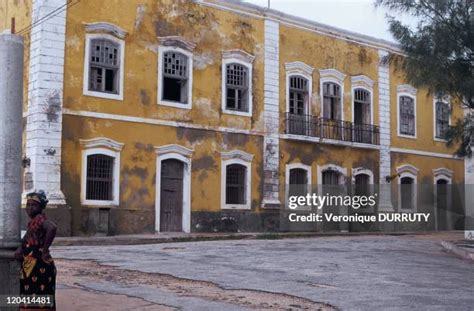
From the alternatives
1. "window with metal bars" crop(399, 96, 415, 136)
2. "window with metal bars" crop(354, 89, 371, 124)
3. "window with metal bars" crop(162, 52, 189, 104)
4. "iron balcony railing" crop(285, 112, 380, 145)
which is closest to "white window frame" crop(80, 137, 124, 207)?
"window with metal bars" crop(162, 52, 189, 104)

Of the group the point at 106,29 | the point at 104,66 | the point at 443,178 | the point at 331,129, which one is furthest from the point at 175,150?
the point at 443,178

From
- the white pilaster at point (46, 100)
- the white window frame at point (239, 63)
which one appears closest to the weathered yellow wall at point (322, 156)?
the white window frame at point (239, 63)

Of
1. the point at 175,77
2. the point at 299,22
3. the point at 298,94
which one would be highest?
the point at 299,22

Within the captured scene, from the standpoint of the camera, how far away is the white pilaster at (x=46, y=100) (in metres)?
→ 17.8

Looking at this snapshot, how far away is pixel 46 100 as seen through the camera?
59.0 ft

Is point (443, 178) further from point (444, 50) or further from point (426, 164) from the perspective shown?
point (444, 50)

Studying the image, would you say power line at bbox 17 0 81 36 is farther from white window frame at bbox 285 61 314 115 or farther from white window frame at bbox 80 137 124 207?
white window frame at bbox 285 61 314 115

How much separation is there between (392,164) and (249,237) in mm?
9493

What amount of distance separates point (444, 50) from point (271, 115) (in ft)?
30.4

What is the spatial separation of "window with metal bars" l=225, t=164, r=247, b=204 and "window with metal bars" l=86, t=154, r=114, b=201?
4.38m

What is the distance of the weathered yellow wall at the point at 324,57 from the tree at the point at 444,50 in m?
8.91

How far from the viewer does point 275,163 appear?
23062 mm

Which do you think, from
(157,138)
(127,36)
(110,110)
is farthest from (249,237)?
(127,36)

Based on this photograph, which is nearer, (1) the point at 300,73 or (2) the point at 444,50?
(2) the point at 444,50
